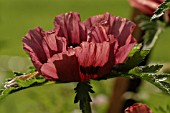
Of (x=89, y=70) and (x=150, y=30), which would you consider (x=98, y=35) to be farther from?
(x=150, y=30)

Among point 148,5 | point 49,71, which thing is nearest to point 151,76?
point 49,71

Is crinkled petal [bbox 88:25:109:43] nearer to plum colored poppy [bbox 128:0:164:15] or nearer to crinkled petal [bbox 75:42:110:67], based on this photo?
crinkled petal [bbox 75:42:110:67]

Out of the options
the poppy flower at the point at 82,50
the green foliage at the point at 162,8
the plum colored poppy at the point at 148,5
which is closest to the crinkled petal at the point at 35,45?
the poppy flower at the point at 82,50

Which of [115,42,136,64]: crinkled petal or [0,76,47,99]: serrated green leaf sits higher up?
[115,42,136,64]: crinkled petal

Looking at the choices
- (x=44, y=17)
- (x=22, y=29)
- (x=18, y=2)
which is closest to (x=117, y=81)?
(x=22, y=29)

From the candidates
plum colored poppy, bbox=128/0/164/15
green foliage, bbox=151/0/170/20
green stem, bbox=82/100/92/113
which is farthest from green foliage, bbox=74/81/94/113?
plum colored poppy, bbox=128/0/164/15

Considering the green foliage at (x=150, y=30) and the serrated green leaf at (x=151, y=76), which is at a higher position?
the serrated green leaf at (x=151, y=76)

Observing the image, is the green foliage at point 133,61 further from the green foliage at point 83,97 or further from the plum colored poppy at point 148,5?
the plum colored poppy at point 148,5
